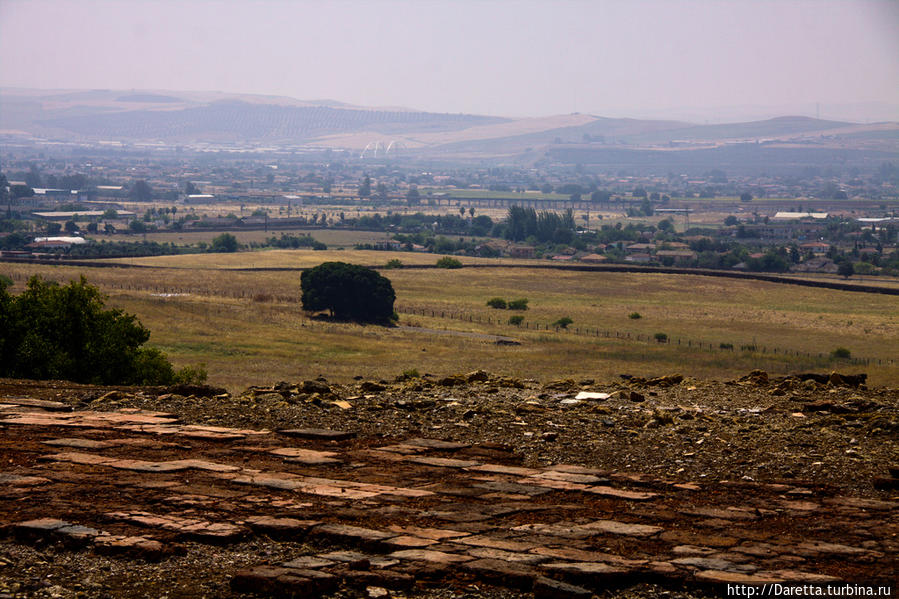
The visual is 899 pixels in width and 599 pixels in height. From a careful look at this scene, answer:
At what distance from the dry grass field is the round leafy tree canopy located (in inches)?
88.1

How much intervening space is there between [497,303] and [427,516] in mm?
69988

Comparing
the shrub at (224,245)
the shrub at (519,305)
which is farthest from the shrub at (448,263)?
the shrub at (224,245)

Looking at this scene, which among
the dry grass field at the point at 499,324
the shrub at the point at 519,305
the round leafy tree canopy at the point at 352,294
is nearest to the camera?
the dry grass field at the point at 499,324

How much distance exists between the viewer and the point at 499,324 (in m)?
70.9

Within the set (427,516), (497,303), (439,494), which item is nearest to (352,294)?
(497,303)

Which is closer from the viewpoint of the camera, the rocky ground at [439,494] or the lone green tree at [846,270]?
the rocky ground at [439,494]

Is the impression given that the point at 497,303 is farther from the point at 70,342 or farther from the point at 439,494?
the point at 439,494

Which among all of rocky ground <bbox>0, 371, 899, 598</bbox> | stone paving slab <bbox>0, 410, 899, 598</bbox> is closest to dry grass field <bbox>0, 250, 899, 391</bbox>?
rocky ground <bbox>0, 371, 899, 598</bbox>

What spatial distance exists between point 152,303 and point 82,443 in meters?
56.8

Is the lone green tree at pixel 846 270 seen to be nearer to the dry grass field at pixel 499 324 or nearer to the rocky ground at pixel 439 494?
the dry grass field at pixel 499 324

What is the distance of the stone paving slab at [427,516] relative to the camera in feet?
31.8

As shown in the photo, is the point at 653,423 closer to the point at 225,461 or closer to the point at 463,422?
the point at 463,422

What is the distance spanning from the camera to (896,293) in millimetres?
89375

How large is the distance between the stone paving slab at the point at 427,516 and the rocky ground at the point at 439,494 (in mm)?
32
